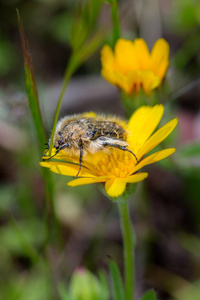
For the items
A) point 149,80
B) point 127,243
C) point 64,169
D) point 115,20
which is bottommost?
point 127,243

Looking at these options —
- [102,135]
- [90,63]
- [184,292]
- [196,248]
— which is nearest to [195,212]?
[196,248]

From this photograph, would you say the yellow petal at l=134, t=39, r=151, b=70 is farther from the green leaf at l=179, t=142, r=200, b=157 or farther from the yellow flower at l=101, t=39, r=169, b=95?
the green leaf at l=179, t=142, r=200, b=157

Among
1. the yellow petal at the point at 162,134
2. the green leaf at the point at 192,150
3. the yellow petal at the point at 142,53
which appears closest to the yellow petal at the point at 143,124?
the yellow petal at the point at 162,134

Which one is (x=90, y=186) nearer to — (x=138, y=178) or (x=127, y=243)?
(x=127, y=243)

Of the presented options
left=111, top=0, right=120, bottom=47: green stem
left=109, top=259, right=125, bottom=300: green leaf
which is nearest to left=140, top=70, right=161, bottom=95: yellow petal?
left=111, top=0, right=120, bottom=47: green stem

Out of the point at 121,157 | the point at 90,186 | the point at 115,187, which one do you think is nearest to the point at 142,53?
the point at 121,157

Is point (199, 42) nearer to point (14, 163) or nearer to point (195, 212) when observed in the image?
point (195, 212)

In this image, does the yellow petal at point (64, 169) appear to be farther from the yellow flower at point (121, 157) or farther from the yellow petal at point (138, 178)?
the yellow petal at point (138, 178)
